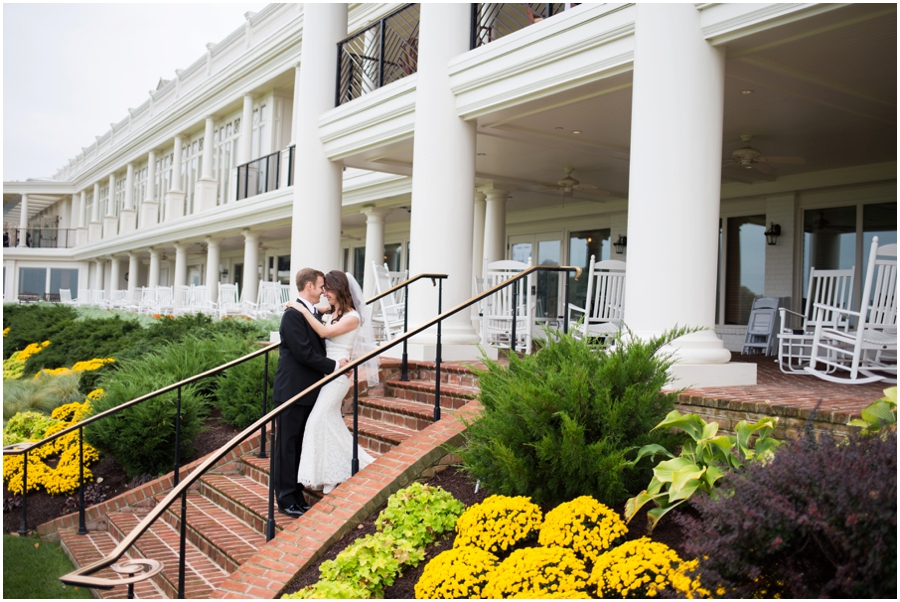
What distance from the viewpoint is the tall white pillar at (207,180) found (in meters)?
25.1

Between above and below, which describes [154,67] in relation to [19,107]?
above

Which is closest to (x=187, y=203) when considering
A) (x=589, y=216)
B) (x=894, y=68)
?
(x=589, y=216)

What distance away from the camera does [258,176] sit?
20922mm

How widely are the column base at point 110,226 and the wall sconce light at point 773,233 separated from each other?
31787mm

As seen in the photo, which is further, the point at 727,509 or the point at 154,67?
the point at 154,67

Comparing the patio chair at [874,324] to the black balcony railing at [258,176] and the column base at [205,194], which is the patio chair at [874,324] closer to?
the black balcony railing at [258,176]

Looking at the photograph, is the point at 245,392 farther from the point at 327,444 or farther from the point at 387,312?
the point at 327,444

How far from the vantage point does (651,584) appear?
3496 mm

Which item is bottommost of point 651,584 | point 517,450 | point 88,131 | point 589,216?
point 651,584

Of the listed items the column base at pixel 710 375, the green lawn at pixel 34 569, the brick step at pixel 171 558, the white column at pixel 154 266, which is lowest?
the green lawn at pixel 34 569

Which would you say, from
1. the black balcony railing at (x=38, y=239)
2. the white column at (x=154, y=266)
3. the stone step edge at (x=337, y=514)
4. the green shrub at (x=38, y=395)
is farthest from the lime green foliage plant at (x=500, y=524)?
the black balcony railing at (x=38, y=239)

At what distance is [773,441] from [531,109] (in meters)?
5.14

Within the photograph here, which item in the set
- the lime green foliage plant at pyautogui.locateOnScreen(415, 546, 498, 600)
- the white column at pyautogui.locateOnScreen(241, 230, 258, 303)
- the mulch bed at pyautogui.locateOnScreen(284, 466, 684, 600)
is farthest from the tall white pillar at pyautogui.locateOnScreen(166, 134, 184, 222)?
the lime green foliage plant at pyautogui.locateOnScreen(415, 546, 498, 600)

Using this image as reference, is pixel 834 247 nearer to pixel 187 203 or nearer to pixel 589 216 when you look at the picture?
pixel 589 216
